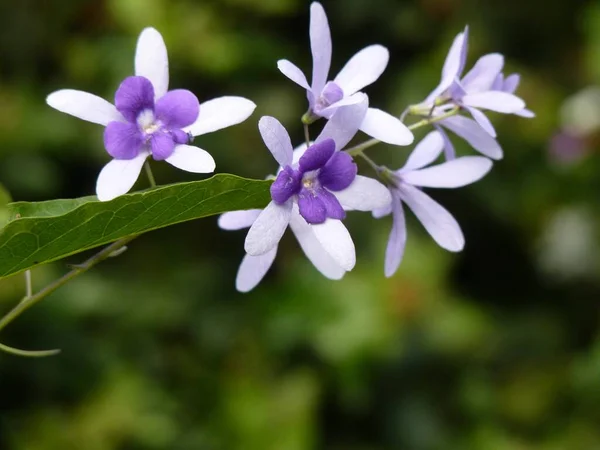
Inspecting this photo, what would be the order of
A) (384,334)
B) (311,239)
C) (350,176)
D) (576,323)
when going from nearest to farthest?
(350,176) → (311,239) → (384,334) → (576,323)

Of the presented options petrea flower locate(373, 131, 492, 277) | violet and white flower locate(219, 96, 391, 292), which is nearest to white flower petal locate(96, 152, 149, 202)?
violet and white flower locate(219, 96, 391, 292)

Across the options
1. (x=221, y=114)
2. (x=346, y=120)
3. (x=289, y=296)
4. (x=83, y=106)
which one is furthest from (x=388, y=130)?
(x=289, y=296)

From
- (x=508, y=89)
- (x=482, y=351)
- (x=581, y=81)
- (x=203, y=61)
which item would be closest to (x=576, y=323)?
(x=482, y=351)

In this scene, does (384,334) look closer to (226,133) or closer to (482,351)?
(482,351)

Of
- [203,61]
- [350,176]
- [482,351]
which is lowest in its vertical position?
[482,351]

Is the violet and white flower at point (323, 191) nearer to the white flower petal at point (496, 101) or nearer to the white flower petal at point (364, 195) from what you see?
the white flower petal at point (364, 195)

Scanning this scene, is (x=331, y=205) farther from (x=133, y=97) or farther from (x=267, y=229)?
(x=133, y=97)
